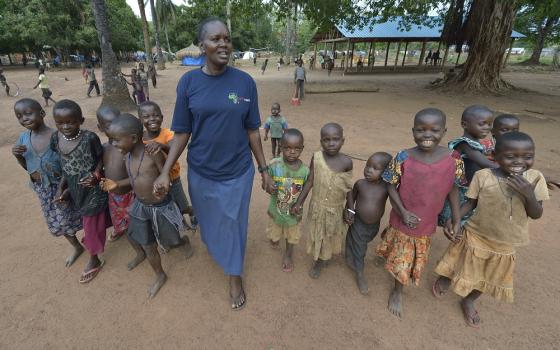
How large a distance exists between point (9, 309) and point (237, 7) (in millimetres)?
10427

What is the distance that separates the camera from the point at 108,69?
348 inches

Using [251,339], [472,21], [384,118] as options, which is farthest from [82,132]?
[472,21]

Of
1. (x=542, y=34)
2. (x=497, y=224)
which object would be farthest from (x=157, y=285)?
(x=542, y=34)

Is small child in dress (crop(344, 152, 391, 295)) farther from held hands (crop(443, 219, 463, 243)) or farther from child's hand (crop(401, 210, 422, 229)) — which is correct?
held hands (crop(443, 219, 463, 243))

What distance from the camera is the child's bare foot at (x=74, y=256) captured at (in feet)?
9.12

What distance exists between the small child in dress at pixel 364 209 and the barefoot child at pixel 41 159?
2.47 meters

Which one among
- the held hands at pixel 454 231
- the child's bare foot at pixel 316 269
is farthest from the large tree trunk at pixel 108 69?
the held hands at pixel 454 231

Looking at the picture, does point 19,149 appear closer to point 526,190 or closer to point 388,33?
point 526,190

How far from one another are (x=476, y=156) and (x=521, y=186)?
0.53 m

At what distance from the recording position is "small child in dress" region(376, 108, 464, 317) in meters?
1.92

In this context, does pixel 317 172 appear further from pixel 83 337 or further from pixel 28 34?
pixel 28 34

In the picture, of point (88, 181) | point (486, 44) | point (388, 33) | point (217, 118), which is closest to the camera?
point (217, 118)

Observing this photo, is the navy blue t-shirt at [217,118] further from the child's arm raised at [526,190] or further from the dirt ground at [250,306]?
the child's arm raised at [526,190]

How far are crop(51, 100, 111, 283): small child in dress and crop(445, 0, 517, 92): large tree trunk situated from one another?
13556 mm
